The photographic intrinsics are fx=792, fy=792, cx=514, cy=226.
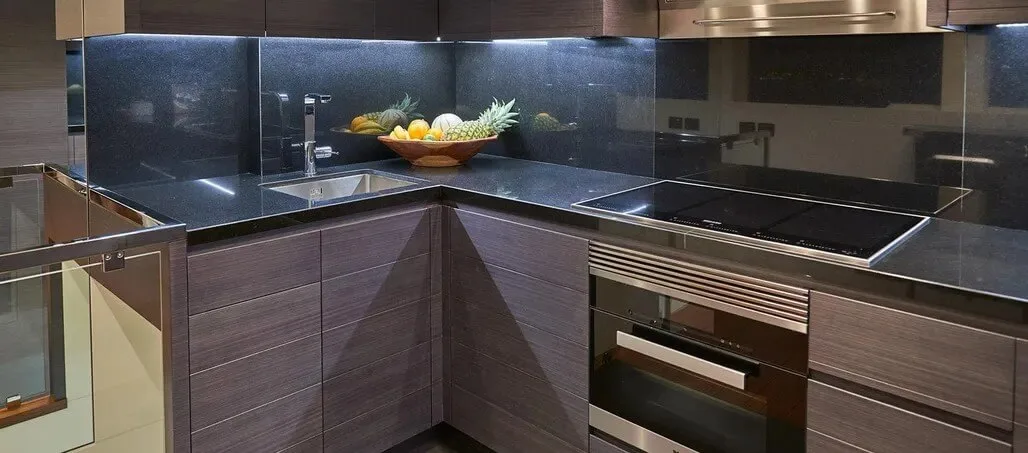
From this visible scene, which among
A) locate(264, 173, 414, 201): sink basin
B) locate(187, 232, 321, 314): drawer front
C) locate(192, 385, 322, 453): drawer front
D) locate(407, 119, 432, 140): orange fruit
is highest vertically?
locate(407, 119, 432, 140): orange fruit

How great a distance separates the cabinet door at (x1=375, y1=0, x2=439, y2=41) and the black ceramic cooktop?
113 centimetres

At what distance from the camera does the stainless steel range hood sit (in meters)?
1.97

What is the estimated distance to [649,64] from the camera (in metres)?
2.63

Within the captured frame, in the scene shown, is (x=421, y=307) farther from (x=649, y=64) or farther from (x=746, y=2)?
Answer: (x=746, y=2)

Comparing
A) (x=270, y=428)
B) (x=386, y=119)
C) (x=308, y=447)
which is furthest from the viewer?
(x=386, y=119)

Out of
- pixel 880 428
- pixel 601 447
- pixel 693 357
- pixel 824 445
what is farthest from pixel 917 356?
pixel 601 447

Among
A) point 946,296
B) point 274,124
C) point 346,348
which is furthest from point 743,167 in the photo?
point 274,124

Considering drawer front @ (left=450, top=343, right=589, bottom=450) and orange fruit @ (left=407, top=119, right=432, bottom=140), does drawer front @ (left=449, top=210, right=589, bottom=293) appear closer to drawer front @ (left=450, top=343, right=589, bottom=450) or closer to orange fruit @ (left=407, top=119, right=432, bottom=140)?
drawer front @ (left=450, top=343, right=589, bottom=450)

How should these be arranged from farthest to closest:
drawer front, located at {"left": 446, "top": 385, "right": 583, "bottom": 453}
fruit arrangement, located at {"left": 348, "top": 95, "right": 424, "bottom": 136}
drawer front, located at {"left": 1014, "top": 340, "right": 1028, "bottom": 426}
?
fruit arrangement, located at {"left": 348, "top": 95, "right": 424, "bottom": 136}, drawer front, located at {"left": 446, "top": 385, "right": 583, "bottom": 453}, drawer front, located at {"left": 1014, "top": 340, "right": 1028, "bottom": 426}

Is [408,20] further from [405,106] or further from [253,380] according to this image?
[253,380]

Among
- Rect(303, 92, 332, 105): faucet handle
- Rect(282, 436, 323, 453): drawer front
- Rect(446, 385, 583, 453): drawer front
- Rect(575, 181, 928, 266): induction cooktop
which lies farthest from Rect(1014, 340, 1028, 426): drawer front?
Rect(303, 92, 332, 105): faucet handle

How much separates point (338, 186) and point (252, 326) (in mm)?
856

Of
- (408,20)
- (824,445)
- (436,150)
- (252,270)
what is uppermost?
(408,20)

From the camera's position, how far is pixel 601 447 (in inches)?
85.5
